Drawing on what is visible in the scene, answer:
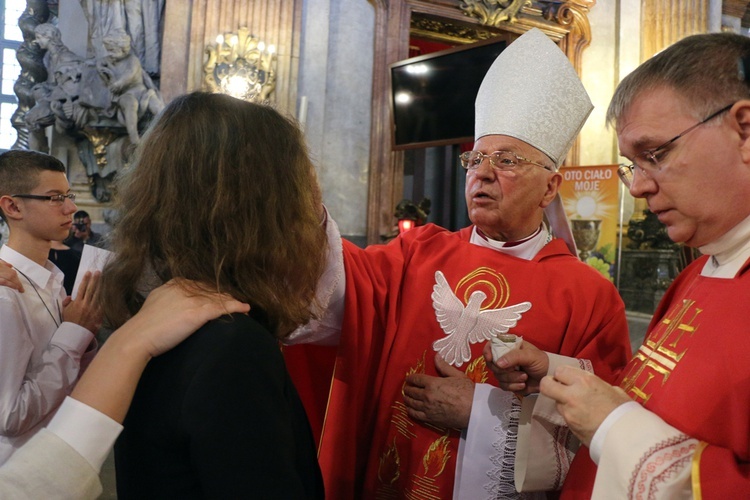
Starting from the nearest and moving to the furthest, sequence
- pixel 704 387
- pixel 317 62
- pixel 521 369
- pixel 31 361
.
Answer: pixel 704 387 < pixel 521 369 < pixel 31 361 < pixel 317 62

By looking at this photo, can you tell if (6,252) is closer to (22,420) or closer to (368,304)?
(22,420)

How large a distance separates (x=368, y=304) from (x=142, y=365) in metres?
1.00

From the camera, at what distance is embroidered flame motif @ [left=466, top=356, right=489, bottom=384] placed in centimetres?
190

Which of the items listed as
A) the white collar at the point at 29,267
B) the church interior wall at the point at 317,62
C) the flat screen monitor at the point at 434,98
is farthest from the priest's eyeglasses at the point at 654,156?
the church interior wall at the point at 317,62

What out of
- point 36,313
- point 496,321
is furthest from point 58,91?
point 496,321

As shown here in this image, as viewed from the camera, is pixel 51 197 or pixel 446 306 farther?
pixel 51 197

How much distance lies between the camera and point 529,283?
2.00m

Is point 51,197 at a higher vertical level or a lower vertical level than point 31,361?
higher

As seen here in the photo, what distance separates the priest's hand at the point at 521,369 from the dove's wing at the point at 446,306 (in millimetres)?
359

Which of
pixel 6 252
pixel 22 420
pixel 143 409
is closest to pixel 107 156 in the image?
pixel 6 252

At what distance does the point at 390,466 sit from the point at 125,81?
475cm

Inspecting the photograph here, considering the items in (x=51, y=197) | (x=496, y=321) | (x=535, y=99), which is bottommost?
(x=496, y=321)

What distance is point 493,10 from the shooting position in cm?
722

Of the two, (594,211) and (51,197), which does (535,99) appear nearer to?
(51,197)
